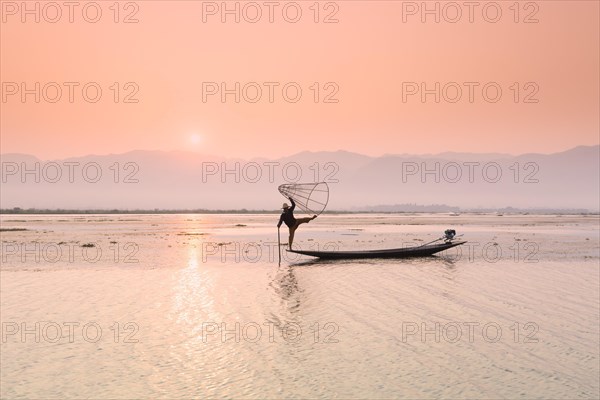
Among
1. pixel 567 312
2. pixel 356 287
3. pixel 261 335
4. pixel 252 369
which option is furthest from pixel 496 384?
pixel 356 287

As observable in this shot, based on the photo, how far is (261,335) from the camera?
607 inches

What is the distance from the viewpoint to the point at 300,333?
15711 mm

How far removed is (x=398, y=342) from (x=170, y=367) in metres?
6.21

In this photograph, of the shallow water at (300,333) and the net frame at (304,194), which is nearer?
the shallow water at (300,333)

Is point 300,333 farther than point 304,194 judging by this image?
No

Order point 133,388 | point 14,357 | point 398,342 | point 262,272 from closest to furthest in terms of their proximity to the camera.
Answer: point 133,388, point 14,357, point 398,342, point 262,272

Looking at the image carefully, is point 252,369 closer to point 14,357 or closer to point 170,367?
point 170,367

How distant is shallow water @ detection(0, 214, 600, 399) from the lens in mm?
11324

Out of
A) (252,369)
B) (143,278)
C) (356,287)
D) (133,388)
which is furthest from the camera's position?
(143,278)

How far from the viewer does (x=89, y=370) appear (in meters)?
12.4

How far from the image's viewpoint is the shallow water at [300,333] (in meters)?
11.3

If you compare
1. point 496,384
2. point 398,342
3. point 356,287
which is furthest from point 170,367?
point 356,287

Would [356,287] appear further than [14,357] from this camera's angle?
Yes

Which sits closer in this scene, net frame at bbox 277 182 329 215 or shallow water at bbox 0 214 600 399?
shallow water at bbox 0 214 600 399
